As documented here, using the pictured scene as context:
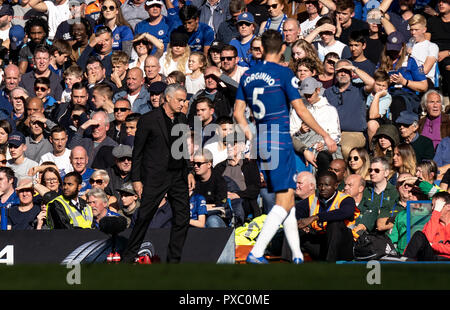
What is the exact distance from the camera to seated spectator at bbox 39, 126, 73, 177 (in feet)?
44.3

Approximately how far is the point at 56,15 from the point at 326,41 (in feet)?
17.8

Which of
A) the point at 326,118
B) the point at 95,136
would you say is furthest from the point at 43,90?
the point at 326,118

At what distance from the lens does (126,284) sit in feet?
25.3

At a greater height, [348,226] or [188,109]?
[188,109]

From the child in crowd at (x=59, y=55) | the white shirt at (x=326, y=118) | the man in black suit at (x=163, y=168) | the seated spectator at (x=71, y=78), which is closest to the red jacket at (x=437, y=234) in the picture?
the white shirt at (x=326, y=118)

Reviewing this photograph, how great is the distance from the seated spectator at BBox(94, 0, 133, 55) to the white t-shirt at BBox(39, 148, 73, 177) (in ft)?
9.63

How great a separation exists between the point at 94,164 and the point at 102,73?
7.29 ft

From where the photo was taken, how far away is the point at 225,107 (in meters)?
13.7

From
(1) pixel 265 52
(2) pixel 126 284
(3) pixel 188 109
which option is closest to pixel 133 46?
(3) pixel 188 109

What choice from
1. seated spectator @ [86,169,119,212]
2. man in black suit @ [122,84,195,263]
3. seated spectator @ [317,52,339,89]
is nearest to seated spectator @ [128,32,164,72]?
seated spectator @ [317,52,339,89]

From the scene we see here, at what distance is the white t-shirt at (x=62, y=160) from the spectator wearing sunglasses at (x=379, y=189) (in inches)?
167

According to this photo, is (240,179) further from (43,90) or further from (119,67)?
(43,90)
